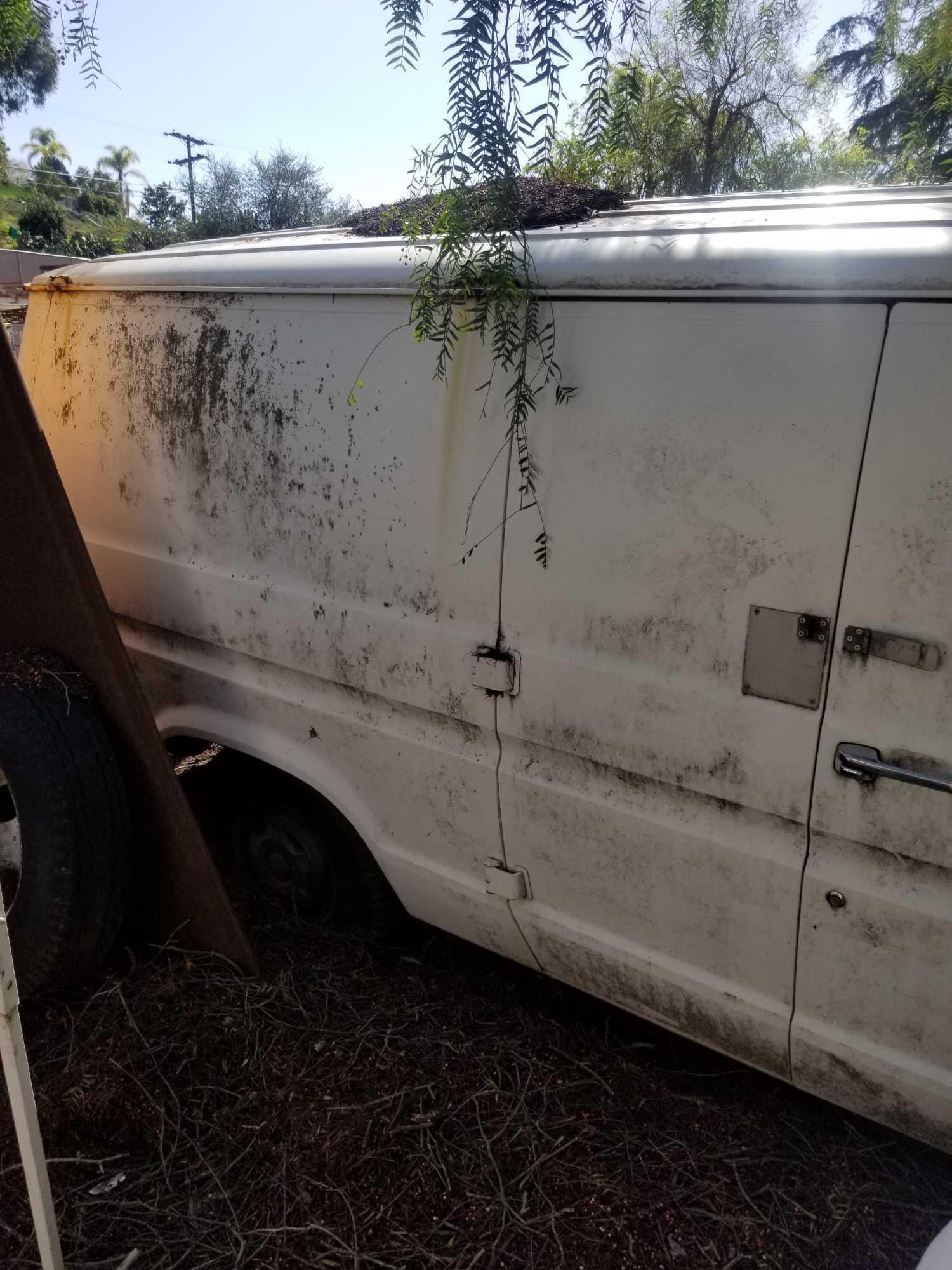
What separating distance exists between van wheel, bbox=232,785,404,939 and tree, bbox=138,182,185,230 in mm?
38998

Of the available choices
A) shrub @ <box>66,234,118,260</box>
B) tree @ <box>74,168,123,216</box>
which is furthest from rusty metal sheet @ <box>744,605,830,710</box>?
tree @ <box>74,168,123,216</box>

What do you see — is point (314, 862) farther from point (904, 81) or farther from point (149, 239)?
point (149, 239)

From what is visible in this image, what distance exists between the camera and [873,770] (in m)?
1.72

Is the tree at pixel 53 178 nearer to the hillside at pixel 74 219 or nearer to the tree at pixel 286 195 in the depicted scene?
the hillside at pixel 74 219

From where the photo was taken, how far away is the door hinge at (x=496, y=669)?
7.15 ft

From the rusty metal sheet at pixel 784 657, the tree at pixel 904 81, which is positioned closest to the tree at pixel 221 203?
the tree at pixel 904 81

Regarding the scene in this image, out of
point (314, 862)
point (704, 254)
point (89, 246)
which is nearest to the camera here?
point (704, 254)

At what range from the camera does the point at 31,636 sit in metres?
2.78

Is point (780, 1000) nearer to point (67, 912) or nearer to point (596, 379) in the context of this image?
point (596, 379)

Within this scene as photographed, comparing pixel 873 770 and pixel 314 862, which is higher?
pixel 873 770

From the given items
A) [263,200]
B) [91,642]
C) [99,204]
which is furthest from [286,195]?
[91,642]

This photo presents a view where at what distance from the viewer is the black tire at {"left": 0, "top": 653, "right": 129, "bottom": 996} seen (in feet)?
8.41

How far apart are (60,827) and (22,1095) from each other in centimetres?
104

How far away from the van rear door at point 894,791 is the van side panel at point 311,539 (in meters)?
0.81
